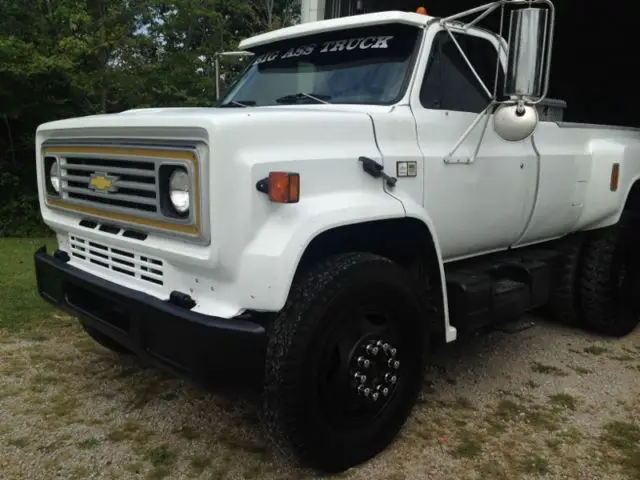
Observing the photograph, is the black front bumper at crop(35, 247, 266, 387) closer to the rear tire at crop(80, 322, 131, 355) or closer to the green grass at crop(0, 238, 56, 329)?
the rear tire at crop(80, 322, 131, 355)

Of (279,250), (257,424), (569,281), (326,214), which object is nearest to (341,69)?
(326,214)

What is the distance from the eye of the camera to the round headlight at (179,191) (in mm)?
2660

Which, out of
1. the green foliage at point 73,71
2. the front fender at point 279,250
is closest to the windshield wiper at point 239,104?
the front fender at point 279,250

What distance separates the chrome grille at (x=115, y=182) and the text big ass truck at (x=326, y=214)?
0.01 meters

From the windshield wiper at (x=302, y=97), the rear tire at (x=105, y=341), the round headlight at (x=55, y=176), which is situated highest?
the windshield wiper at (x=302, y=97)

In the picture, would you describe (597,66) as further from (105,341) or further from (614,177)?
(105,341)

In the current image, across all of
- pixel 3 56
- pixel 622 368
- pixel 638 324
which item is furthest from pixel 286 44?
pixel 3 56

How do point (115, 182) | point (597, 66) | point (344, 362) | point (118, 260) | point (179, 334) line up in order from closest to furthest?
point (179, 334) < point (344, 362) < point (115, 182) < point (118, 260) < point (597, 66)

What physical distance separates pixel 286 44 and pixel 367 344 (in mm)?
2156

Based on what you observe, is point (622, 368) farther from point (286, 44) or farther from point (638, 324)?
point (286, 44)

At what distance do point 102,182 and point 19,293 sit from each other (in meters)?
3.23

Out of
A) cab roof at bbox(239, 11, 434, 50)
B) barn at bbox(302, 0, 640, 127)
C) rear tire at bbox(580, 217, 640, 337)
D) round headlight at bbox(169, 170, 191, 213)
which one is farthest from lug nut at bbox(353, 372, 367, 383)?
barn at bbox(302, 0, 640, 127)

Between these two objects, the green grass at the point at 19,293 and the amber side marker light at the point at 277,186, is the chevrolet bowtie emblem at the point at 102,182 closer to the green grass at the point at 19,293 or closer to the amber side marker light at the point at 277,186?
the amber side marker light at the point at 277,186

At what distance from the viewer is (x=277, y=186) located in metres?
2.53
